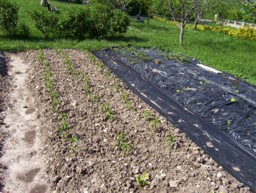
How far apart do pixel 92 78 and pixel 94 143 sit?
3.21 m

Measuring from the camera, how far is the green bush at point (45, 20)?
11.9 meters

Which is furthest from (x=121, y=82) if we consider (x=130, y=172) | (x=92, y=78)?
(x=130, y=172)

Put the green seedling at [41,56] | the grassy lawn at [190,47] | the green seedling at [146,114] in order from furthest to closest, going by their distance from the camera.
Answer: the grassy lawn at [190,47] < the green seedling at [41,56] < the green seedling at [146,114]

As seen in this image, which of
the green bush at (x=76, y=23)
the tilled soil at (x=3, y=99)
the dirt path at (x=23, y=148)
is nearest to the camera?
the dirt path at (x=23, y=148)

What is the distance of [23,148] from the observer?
15.6 feet

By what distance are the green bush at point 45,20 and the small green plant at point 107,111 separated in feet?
24.8

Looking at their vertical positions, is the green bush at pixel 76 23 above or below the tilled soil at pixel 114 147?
above

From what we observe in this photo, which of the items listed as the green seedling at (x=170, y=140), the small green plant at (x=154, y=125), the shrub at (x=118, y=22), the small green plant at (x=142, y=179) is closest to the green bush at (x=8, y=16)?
the shrub at (x=118, y=22)

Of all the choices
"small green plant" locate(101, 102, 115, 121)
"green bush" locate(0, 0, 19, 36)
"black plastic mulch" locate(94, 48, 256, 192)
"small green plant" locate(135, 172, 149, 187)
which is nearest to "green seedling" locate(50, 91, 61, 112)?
"small green plant" locate(101, 102, 115, 121)

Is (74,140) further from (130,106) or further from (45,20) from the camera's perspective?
(45,20)

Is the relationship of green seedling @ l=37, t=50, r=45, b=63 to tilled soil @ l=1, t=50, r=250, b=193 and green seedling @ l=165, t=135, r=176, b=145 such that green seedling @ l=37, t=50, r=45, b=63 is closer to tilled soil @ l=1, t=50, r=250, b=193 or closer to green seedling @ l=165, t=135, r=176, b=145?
tilled soil @ l=1, t=50, r=250, b=193

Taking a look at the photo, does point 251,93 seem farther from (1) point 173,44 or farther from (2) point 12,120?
(1) point 173,44

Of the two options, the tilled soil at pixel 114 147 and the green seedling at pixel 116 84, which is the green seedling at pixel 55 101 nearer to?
the tilled soil at pixel 114 147

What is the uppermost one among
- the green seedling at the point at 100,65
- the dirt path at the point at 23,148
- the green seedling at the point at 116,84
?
the green seedling at the point at 100,65
